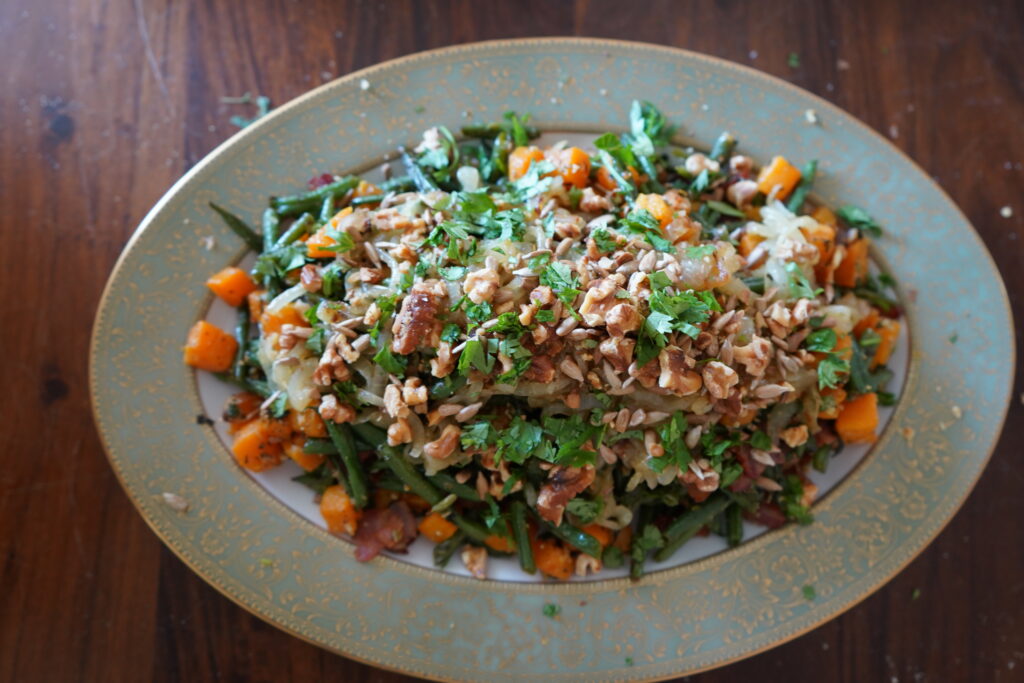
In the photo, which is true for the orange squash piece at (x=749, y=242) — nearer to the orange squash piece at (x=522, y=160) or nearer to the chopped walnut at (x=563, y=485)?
the orange squash piece at (x=522, y=160)

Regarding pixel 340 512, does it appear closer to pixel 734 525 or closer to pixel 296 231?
pixel 296 231

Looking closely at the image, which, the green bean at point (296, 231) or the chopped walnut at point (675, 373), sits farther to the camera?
the green bean at point (296, 231)

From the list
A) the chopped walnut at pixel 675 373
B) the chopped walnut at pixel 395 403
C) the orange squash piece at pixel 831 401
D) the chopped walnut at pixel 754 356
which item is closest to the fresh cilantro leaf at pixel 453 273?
the chopped walnut at pixel 395 403

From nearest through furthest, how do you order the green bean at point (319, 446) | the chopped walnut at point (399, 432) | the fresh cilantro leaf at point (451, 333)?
the fresh cilantro leaf at point (451, 333), the chopped walnut at point (399, 432), the green bean at point (319, 446)

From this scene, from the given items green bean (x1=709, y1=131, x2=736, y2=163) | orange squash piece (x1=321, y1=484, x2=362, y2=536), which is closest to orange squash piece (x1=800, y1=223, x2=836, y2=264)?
green bean (x1=709, y1=131, x2=736, y2=163)

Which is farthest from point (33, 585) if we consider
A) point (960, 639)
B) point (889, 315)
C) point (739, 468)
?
point (960, 639)

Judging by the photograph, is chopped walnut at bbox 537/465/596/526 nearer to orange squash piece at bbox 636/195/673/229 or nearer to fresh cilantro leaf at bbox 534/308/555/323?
fresh cilantro leaf at bbox 534/308/555/323

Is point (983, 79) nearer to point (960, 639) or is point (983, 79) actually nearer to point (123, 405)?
point (960, 639)

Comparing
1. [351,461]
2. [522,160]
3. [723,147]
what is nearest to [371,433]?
[351,461]
